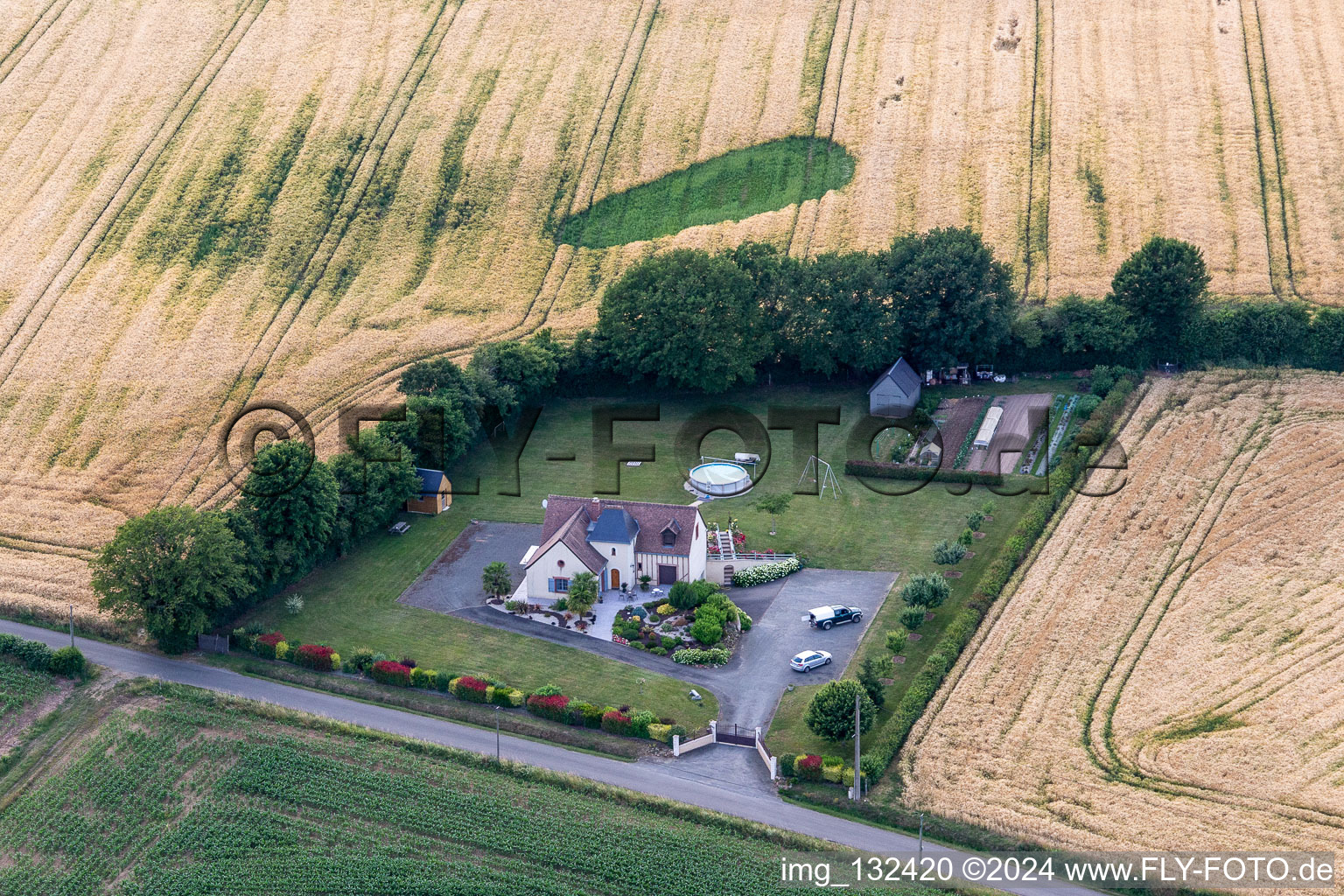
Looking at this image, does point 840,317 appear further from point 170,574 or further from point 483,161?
point 170,574

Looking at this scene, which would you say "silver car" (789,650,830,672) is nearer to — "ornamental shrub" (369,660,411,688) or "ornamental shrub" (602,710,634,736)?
"ornamental shrub" (602,710,634,736)

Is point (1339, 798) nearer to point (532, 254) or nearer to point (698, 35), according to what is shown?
point (532, 254)

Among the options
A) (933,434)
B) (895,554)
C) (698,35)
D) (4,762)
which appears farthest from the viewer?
(698,35)

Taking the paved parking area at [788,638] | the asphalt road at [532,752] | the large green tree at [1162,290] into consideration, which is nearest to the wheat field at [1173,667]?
the asphalt road at [532,752]

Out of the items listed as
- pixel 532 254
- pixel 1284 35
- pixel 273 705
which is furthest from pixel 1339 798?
pixel 1284 35

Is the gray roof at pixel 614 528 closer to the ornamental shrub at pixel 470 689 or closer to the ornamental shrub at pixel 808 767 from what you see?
the ornamental shrub at pixel 470 689

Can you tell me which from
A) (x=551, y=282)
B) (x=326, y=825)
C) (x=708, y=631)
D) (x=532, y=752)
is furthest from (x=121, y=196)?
(x=326, y=825)

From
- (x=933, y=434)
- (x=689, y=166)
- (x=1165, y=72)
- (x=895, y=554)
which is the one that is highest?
(x=1165, y=72)
